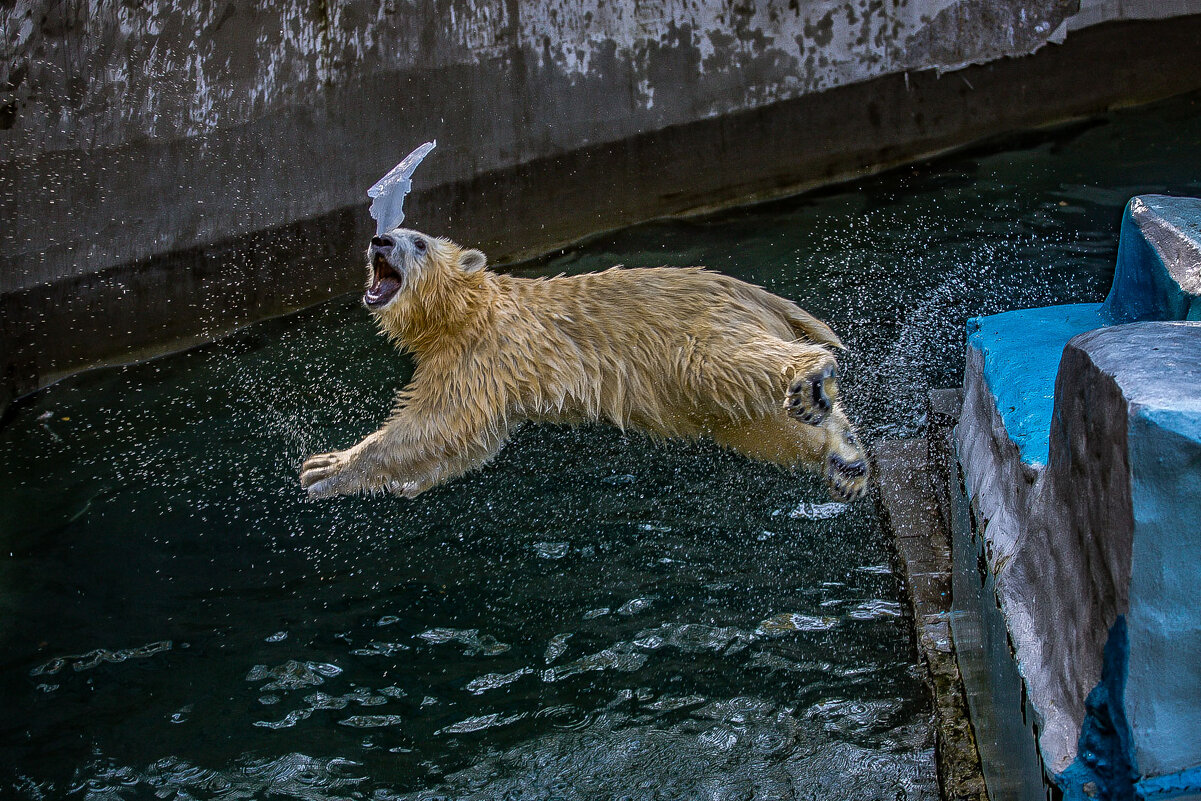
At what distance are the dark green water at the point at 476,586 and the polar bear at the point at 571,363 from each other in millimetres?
352

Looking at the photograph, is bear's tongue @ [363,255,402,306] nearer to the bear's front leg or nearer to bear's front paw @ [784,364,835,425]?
the bear's front leg

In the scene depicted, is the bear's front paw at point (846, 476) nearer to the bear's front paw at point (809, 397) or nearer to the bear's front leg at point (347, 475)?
the bear's front paw at point (809, 397)

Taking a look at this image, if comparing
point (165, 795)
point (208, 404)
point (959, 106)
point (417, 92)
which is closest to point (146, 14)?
point (417, 92)

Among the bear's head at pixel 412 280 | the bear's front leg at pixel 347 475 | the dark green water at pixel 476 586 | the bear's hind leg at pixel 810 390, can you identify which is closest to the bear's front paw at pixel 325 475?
the bear's front leg at pixel 347 475

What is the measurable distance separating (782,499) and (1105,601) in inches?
105

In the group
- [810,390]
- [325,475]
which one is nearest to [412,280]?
[325,475]

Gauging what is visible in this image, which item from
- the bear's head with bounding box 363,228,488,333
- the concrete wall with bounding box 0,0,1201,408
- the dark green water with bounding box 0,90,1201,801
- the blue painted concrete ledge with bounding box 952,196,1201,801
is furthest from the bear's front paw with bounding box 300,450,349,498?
the blue painted concrete ledge with bounding box 952,196,1201,801

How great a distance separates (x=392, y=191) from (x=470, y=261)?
18.2 inches

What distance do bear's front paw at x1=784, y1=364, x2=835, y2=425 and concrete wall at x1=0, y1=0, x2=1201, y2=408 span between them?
378 centimetres

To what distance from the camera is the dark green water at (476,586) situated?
125 inches

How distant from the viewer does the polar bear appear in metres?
3.86

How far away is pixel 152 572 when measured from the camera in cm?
436

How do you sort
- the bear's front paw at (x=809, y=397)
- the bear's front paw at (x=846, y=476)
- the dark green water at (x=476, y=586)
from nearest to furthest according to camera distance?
1. the dark green water at (x=476, y=586)
2. the bear's front paw at (x=809, y=397)
3. the bear's front paw at (x=846, y=476)

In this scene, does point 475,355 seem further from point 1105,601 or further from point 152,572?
point 1105,601
